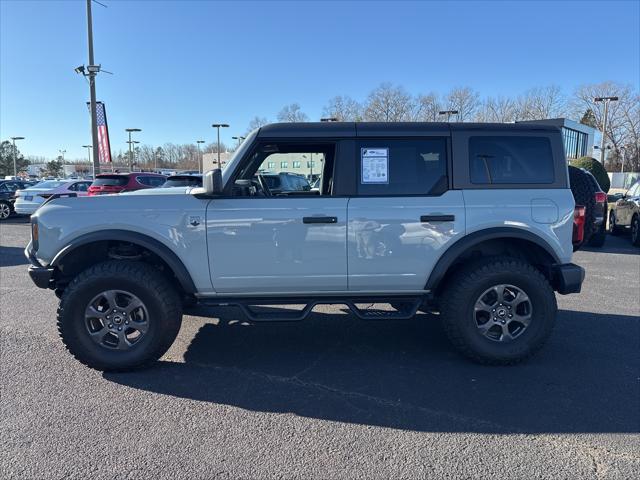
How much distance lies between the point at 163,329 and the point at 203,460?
1337 millimetres

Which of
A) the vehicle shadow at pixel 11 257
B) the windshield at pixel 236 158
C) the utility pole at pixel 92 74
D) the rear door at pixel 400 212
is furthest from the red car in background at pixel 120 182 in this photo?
the rear door at pixel 400 212

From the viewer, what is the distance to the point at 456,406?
3191 millimetres

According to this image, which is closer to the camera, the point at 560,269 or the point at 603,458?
the point at 603,458

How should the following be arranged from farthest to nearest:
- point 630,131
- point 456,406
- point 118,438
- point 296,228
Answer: point 630,131
point 296,228
point 456,406
point 118,438

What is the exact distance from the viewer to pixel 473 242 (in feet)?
12.2

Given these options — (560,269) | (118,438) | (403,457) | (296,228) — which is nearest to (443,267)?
(560,269)

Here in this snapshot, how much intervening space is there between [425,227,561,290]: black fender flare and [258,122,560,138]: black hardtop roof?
0.89 meters

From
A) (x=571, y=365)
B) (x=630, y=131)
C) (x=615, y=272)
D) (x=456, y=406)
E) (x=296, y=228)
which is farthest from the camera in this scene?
(x=630, y=131)

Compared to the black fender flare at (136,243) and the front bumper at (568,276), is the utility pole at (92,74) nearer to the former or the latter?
the black fender flare at (136,243)

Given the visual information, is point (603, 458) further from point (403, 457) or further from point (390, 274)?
point (390, 274)

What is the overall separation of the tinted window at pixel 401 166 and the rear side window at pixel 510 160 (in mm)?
288

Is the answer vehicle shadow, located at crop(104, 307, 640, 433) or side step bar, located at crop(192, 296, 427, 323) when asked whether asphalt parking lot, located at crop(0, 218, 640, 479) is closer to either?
vehicle shadow, located at crop(104, 307, 640, 433)

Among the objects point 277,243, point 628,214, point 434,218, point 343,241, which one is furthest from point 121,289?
point 628,214

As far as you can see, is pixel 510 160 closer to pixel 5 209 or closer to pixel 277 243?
pixel 277 243
